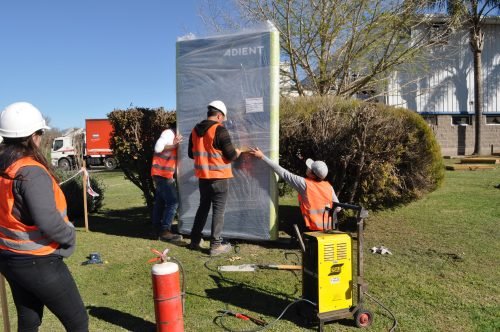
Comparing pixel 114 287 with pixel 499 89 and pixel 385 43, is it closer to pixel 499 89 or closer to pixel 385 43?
pixel 385 43

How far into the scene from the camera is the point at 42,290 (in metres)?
2.54

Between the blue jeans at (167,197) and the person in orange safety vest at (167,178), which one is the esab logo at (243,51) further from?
the blue jeans at (167,197)

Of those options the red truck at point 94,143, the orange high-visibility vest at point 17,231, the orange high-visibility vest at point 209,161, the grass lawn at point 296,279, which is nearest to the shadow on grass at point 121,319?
the grass lawn at point 296,279

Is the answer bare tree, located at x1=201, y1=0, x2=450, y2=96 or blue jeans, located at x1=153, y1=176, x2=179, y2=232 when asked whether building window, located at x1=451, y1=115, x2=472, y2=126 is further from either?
blue jeans, located at x1=153, y1=176, x2=179, y2=232

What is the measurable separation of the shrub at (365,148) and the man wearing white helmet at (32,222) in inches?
165

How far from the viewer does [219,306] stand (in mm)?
4234

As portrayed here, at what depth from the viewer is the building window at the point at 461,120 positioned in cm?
2600

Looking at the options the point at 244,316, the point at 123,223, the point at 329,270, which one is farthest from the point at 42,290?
the point at 123,223

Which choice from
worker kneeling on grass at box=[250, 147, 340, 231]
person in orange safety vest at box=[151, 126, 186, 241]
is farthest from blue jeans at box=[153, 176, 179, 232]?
worker kneeling on grass at box=[250, 147, 340, 231]

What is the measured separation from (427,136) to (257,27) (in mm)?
2904

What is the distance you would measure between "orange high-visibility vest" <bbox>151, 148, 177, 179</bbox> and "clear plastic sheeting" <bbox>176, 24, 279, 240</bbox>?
0.15 metres

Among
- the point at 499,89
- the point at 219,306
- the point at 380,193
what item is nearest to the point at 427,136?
the point at 380,193

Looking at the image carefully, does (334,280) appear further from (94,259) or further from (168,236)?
(168,236)

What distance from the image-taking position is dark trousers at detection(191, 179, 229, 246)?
19.1ft
